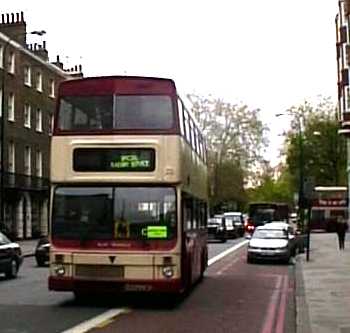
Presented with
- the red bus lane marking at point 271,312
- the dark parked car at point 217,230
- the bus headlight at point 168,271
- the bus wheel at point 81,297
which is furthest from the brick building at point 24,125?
the bus headlight at point 168,271

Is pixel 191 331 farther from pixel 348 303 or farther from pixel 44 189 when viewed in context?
pixel 44 189

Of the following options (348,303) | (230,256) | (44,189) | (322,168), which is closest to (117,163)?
(348,303)

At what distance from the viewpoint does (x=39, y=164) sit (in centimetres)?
5688

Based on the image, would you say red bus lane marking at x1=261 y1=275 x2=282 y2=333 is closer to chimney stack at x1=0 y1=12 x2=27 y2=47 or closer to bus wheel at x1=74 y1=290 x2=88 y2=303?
bus wheel at x1=74 y1=290 x2=88 y2=303

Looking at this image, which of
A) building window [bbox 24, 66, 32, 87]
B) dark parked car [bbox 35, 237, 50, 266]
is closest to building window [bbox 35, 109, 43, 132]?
building window [bbox 24, 66, 32, 87]

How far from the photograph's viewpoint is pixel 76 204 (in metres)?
15.5

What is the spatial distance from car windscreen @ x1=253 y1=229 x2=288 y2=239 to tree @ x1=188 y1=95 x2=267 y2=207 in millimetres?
51363

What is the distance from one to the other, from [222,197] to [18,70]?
42.2m

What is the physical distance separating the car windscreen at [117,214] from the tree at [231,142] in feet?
226

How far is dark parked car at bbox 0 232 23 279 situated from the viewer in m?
22.5

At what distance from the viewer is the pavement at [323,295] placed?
43.7 ft

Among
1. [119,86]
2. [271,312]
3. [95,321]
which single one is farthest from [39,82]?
[95,321]

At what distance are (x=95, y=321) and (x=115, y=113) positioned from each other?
4.17 metres

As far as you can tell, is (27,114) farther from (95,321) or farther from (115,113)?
(95,321)
